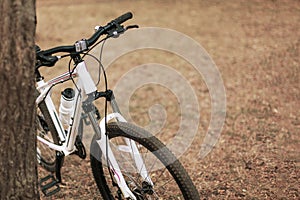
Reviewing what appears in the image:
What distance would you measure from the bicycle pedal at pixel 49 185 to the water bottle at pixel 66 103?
0.64 metres

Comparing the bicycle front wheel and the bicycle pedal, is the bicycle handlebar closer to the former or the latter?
the bicycle front wheel

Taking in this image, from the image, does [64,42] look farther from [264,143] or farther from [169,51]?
[264,143]

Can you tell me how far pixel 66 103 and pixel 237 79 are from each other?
11.4ft

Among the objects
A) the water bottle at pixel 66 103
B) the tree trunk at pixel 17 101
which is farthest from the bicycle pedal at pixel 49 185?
the tree trunk at pixel 17 101

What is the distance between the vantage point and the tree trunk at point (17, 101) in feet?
8.60

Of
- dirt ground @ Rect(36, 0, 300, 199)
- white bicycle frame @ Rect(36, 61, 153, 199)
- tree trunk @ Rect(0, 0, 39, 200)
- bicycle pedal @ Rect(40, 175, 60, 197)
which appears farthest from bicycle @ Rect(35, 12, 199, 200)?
dirt ground @ Rect(36, 0, 300, 199)

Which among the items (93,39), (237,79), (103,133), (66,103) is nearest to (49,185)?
(66,103)

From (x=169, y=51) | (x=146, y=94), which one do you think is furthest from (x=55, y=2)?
(x=146, y=94)

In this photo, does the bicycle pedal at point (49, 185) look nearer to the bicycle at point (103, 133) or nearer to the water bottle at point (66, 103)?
the bicycle at point (103, 133)

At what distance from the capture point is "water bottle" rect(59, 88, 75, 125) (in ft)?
11.6

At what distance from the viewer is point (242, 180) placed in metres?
4.37

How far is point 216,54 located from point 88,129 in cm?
273

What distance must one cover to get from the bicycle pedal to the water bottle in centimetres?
64

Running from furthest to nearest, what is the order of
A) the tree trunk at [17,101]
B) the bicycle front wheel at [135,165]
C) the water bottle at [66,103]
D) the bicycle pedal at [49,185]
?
the bicycle pedal at [49,185] < the water bottle at [66,103] < the bicycle front wheel at [135,165] < the tree trunk at [17,101]
